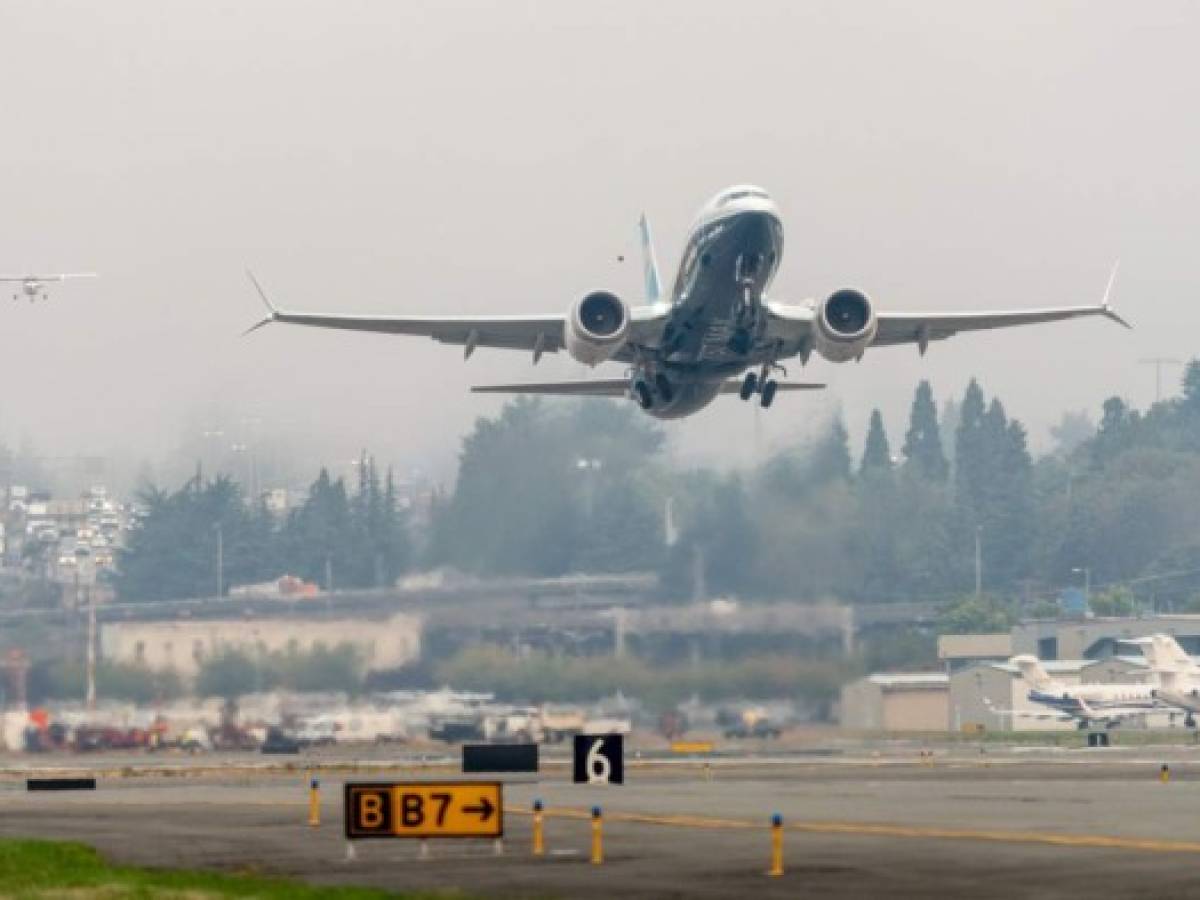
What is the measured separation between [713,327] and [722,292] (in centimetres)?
186

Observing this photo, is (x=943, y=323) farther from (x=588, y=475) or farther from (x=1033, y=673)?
(x=1033, y=673)

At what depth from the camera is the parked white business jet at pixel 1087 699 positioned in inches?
4761

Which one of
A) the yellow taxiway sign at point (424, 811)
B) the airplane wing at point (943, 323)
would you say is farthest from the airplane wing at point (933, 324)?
Answer: the yellow taxiway sign at point (424, 811)

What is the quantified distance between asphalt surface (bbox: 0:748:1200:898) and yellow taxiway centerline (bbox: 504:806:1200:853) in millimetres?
56

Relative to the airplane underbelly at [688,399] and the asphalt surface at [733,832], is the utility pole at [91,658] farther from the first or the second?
the airplane underbelly at [688,399]

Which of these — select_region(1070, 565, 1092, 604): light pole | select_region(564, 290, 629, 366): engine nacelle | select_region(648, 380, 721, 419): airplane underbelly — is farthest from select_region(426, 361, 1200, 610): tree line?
select_region(1070, 565, 1092, 604): light pole

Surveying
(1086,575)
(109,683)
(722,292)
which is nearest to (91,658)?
(109,683)

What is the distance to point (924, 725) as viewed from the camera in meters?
114

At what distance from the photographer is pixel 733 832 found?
44500mm

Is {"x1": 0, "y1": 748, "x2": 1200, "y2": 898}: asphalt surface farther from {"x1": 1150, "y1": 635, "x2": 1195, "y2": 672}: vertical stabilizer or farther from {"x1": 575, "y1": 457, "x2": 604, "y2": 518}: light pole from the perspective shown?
{"x1": 1150, "y1": 635, "x2": 1195, "y2": 672}: vertical stabilizer

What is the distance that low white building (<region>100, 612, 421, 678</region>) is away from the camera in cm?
8244

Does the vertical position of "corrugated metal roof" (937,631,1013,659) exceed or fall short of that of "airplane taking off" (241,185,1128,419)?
it falls short

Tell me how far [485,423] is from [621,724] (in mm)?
18038

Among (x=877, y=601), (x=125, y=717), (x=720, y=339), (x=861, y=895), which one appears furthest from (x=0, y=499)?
(x=861, y=895)
